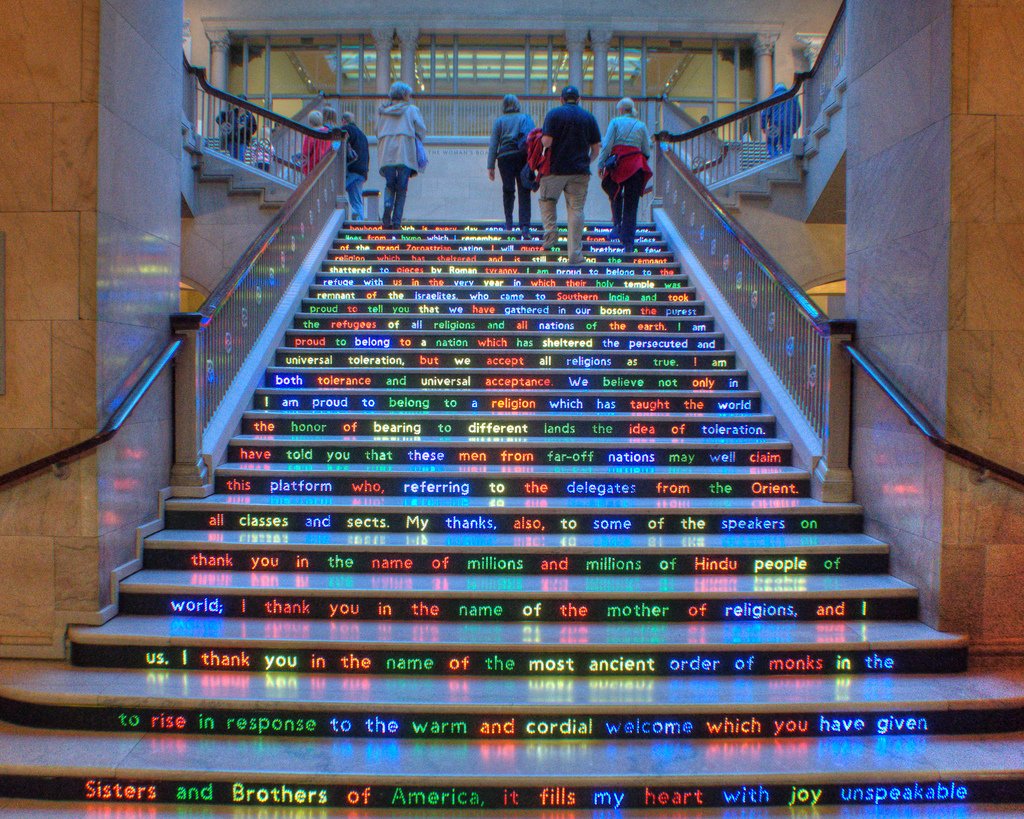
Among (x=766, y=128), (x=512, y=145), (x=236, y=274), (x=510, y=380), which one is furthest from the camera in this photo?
(x=766, y=128)

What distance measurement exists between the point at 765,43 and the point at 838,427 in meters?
17.6

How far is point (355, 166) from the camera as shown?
35.8ft

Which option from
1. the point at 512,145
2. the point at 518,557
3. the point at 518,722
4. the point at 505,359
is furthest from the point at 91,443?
the point at 512,145

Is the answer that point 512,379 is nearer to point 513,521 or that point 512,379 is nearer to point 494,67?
point 513,521

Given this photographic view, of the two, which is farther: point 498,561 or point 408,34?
point 408,34

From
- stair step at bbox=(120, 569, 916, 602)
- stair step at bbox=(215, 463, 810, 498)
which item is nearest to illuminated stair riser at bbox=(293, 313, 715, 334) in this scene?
stair step at bbox=(215, 463, 810, 498)

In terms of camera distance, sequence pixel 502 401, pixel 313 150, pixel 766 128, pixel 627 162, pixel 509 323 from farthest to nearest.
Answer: pixel 766 128 < pixel 313 150 < pixel 627 162 < pixel 509 323 < pixel 502 401

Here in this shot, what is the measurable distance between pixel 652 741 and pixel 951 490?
2.16m

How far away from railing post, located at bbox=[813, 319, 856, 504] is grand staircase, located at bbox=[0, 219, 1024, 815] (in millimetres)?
154

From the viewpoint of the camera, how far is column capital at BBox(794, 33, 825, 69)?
771 inches

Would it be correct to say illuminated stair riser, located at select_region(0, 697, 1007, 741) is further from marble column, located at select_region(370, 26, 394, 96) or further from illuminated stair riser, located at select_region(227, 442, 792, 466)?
marble column, located at select_region(370, 26, 394, 96)

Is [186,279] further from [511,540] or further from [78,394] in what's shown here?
[511,540]

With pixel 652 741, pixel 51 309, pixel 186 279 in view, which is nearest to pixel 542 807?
pixel 652 741

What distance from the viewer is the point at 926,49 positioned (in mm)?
4551
